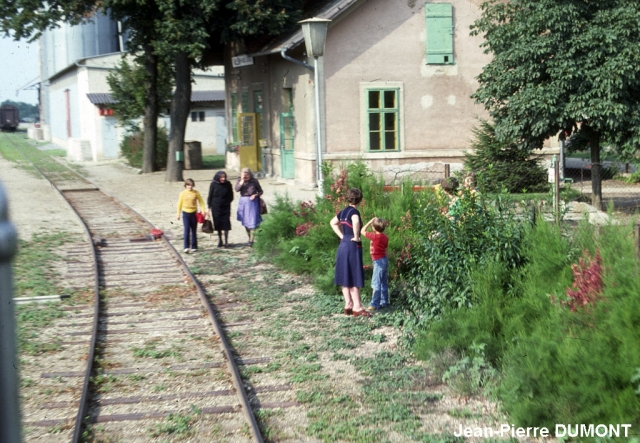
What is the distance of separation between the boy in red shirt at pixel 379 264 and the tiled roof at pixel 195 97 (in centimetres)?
3367

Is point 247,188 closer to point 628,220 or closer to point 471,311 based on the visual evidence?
point 471,311

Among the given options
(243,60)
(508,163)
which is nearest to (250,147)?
(243,60)

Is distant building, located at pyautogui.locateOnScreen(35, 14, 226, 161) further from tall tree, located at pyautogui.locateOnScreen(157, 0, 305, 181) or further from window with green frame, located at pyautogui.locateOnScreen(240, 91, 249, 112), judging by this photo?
tall tree, located at pyautogui.locateOnScreen(157, 0, 305, 181)

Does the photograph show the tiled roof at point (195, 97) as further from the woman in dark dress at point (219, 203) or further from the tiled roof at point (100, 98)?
the woman in dark dress at point (219, 203)

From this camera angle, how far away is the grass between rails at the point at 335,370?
19.8ft

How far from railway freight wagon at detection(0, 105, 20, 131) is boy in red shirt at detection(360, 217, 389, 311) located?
75.6m

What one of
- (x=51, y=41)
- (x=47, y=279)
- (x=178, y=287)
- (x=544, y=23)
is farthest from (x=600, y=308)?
(x=51, y=41)

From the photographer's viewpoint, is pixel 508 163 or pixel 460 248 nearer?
pixel 460 248

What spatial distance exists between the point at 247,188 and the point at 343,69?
9.57 metres

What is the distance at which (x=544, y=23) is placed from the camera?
56.5 feet

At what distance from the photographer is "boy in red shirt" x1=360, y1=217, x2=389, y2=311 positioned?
31.6 ft

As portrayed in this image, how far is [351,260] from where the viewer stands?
9.62 metres
